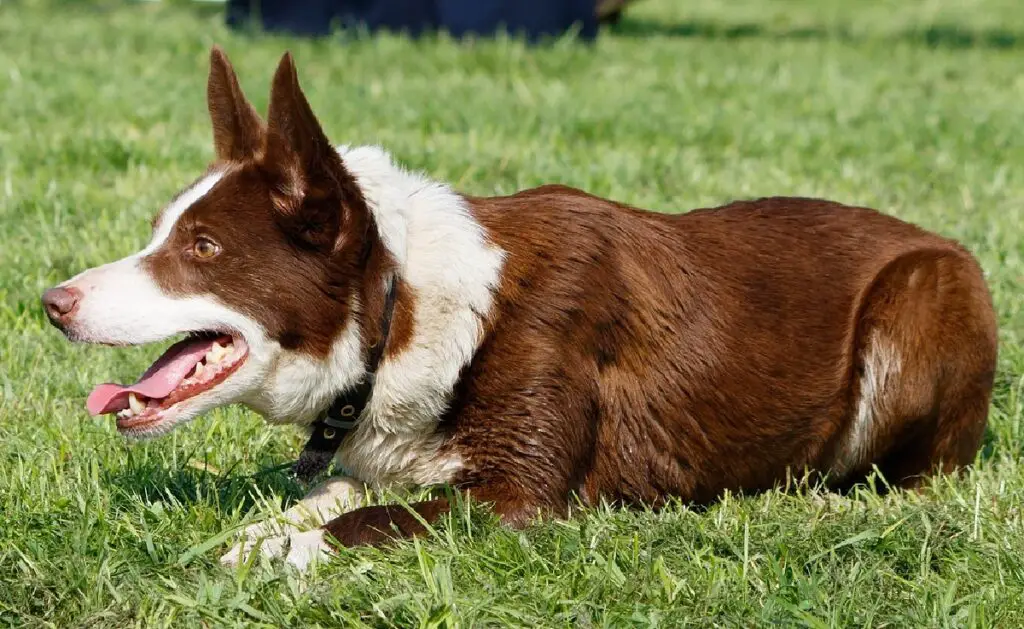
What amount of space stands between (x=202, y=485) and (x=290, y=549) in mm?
648

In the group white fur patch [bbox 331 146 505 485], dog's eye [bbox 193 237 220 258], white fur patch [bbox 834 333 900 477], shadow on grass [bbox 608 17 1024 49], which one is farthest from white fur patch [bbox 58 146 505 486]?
shadow on grass [bbox 608 17 1024 49]

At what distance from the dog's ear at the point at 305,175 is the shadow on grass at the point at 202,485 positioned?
800mm

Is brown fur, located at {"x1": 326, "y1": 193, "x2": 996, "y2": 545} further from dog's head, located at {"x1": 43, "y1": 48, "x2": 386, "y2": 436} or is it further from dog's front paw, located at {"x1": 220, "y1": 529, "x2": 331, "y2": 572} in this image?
dog's head, located at {"x1": 43, "y1": 48, "x2": 386, "y2": 436}

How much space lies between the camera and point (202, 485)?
13.5 ft

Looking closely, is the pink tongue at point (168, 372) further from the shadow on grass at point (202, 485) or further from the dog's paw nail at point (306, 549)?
the dog's paw nail at point (306, 549)

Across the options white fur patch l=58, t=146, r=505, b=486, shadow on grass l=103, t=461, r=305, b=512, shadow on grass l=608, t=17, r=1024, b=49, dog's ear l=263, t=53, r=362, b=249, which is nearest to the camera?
dog's ear l=263, t=53, r=362, b=249

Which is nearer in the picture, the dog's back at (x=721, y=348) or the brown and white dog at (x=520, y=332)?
the brown and white dog at (x=520, y=332)

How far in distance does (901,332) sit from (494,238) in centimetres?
134

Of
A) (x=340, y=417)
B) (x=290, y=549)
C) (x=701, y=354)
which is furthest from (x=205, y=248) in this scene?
(x=701, y=354)

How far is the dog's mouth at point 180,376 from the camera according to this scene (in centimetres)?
364

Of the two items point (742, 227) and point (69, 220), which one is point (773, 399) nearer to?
point (742, 227)

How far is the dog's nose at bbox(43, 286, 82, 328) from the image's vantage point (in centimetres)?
354

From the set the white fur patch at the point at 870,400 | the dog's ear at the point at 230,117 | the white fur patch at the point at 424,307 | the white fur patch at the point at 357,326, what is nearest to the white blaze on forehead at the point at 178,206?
the white fur patch at the point at 357,326

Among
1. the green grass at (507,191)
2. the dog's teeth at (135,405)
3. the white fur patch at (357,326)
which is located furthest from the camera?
the dog's teeth at (135,405)
